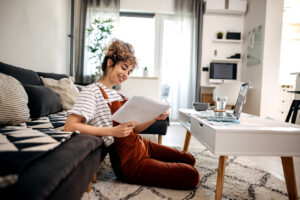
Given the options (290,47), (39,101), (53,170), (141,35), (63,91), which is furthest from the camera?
(290,47)


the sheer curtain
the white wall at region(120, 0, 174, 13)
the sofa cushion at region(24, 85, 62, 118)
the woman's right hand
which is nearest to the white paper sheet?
the woman's right hand

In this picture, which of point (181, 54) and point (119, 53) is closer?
point (119, 53)

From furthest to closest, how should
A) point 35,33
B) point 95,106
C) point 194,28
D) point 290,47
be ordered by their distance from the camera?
point 290,47 < point 194,28 < point 35,33 < point 95,106

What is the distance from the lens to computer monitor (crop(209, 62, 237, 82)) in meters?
4.20

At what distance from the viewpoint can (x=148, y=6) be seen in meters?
4.31

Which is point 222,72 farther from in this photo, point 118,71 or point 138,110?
point 138,110

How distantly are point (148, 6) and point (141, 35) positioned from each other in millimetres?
626

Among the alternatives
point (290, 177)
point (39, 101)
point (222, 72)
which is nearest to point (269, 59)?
point (222, 72)

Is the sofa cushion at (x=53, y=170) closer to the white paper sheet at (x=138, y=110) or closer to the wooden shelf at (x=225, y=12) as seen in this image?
the white paper sheet at (x=138, y=110)

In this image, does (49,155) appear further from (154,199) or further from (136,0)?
(136,0)

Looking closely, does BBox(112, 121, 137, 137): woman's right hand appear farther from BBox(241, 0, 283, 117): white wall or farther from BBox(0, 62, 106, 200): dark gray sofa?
BBox(241, 0, 283, 117): white wall

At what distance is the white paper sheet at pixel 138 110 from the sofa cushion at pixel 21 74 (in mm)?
1163

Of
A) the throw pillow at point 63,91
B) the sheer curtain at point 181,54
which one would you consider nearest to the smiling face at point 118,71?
the throw pillow at point 63,91

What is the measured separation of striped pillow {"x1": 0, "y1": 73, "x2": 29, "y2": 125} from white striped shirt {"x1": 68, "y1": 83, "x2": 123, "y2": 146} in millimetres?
457
